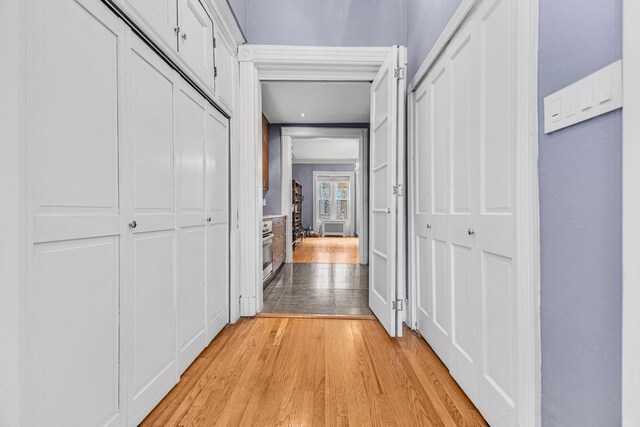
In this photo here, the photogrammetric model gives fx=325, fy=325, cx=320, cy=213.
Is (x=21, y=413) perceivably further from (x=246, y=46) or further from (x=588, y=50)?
(x=246, y=46)

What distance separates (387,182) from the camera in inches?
92.7

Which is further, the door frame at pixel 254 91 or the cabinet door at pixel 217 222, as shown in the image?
the door frame at pixel 254 91

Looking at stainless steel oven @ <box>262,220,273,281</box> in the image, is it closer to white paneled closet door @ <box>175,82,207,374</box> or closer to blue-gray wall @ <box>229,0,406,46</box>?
white paneled closet door @ <box>175,82,207,374</box>

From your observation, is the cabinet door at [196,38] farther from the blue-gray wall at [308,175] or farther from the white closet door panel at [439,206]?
the blue-gray wall at [308,175]

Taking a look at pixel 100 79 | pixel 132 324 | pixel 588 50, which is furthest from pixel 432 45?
pixel 132 324

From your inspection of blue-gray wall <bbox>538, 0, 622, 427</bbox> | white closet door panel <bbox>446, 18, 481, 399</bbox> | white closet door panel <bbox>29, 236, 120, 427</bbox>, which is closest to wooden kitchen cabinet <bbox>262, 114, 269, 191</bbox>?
white closet door panel <bbox>446, 18, 481, 399</bbox>

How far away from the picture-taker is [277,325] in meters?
2.50

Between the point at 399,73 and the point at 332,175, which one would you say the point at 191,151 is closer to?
the point at 399,73

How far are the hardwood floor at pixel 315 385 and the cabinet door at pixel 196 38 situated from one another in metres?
1.71

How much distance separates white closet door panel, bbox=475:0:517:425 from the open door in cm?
86

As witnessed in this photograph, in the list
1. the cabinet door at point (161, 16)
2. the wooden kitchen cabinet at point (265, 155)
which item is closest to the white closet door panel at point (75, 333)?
the cabinet door at point (161, 16)

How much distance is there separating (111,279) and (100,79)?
27.7 inches

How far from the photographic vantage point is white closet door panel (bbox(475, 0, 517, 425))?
1.20 m

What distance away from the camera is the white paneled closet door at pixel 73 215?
87cm
